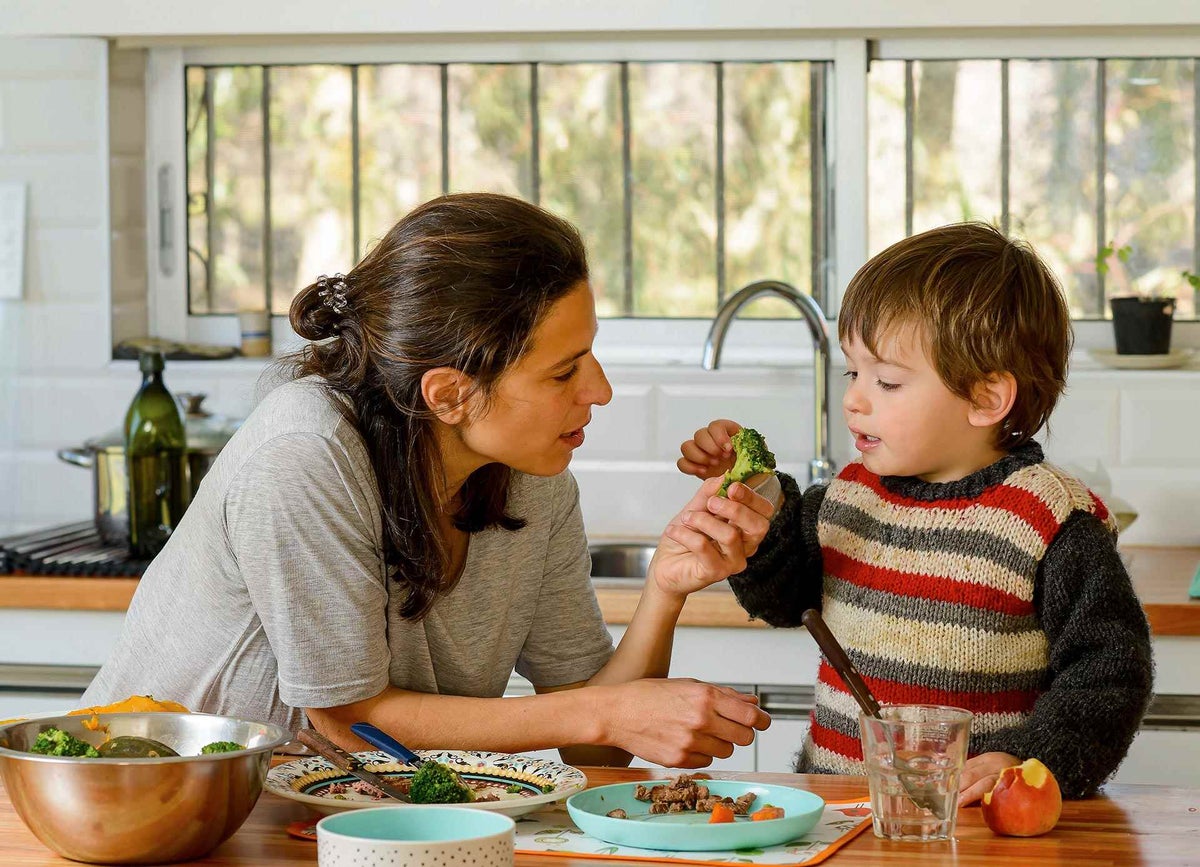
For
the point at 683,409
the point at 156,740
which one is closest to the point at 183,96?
the point at 683,409

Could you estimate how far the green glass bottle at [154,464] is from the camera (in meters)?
2.62

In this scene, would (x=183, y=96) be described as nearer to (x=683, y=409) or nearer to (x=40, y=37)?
(x=40, y=37)

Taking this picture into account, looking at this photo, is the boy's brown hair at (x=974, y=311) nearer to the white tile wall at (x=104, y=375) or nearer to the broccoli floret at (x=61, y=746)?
the broccoli floret at (x=61, y=746)

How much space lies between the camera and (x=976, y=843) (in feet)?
3.94

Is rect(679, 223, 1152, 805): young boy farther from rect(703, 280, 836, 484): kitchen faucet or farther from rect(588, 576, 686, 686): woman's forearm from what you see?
rect(703, 280, 836, 484): kitchen faucet

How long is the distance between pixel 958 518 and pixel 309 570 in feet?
2.26

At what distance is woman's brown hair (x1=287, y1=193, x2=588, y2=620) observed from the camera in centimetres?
160

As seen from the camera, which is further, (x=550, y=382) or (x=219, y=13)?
(x=219, y=13)

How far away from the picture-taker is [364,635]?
1.53 meters

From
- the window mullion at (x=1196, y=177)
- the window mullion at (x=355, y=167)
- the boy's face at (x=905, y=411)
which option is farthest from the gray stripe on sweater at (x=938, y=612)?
the window mullion at (x=355, y=167)

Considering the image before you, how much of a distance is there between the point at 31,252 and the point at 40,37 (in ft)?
1.43

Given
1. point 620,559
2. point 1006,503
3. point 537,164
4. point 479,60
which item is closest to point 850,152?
point 537,164

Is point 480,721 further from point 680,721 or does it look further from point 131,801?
point 131,801

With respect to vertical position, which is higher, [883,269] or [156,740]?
[883,269]
